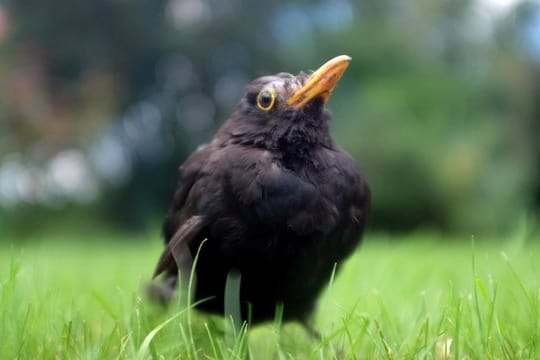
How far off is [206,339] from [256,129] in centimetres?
78

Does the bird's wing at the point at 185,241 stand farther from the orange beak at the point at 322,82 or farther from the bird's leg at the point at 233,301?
the orange beak at the point at 322,82

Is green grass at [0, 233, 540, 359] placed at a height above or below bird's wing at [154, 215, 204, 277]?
below

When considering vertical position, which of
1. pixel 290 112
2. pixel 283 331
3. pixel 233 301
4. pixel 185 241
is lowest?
pixel 283 331

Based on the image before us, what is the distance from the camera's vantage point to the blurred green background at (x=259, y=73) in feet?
33.6

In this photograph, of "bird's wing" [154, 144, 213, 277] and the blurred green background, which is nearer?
"bird's wing" [154, 144, 213, 277]

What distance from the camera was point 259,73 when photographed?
12.2 metres

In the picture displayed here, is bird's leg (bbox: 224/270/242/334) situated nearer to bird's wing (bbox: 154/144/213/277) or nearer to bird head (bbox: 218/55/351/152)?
bird's wing (bbox: 154/144/213/277)

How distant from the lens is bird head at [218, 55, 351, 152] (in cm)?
230

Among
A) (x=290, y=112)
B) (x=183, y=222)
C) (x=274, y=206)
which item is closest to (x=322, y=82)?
(x=290, y=112)

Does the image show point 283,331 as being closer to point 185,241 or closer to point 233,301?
point 233,301

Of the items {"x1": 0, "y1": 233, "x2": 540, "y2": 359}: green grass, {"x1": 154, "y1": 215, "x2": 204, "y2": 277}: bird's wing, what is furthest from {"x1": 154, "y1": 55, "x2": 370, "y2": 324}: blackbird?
{"x1": 0, "y1": 233, "x2": 540, "y2": 359}: green grass

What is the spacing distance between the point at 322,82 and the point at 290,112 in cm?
16

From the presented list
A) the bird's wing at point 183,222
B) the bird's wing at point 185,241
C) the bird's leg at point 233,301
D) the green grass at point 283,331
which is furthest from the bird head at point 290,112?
the green grass at point 283,331

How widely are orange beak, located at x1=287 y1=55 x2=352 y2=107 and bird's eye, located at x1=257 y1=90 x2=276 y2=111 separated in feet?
0.23
